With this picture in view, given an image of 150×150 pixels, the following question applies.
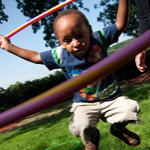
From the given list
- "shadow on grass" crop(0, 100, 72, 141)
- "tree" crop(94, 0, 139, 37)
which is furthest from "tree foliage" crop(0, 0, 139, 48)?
"shadow on grass" crop(0, 100, 72, 141)

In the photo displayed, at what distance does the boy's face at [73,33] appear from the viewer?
206 centimetres

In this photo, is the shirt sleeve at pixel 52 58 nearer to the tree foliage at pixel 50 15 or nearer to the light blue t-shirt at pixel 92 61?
the light blue t-shirt at pixel 92 61

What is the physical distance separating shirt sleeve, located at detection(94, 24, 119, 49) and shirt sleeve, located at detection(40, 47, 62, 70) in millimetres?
554

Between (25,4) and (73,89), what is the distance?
60.0 feet

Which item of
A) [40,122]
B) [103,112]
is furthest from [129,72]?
[103,112]

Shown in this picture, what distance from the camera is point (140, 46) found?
3.87 feet

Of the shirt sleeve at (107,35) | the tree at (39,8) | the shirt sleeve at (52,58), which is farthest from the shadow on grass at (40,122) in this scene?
the tree at (39,8)

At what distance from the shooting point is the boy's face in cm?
206

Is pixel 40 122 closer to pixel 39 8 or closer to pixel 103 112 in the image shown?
pixel 103 112

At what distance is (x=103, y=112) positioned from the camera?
2516mm

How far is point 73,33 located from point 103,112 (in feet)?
3.77

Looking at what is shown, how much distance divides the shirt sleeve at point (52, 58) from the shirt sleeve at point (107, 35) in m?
0.55

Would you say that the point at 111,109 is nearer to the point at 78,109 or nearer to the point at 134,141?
the point at 78,109

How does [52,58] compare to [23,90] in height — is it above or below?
above
